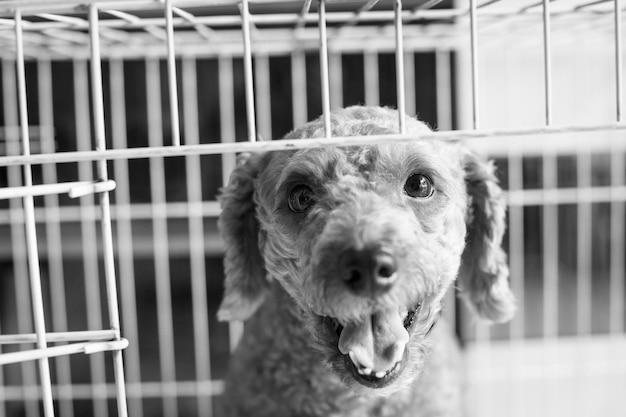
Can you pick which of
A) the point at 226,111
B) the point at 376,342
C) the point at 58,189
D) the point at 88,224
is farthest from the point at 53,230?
the point at 376,342

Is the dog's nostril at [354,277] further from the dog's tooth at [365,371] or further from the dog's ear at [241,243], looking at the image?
the dog's ear at [241,243]

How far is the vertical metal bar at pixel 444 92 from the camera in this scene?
1689 mm

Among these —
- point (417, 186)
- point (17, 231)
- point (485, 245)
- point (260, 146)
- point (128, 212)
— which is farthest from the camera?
point (17, 231)

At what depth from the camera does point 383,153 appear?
36.0 inches

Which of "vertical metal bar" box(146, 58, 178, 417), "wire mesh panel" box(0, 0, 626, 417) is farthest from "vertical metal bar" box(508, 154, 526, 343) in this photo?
"vertical metal bar" box(146, 58, 178, 417)

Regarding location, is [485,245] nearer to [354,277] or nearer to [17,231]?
[354,277]

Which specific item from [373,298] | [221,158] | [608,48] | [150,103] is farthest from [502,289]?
[150,103]

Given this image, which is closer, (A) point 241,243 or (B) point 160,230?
(A) point 241,243

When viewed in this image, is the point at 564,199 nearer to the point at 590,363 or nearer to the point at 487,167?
the point at 590,363

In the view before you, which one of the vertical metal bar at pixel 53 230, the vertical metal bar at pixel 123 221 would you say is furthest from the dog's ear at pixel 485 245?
the vertical metal bar at pixel 53 230

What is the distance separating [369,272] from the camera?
74 cm

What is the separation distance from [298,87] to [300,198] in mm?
829

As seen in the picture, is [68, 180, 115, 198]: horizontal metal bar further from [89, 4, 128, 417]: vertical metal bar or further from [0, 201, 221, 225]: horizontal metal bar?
[0, 201, 221, 225]: horizontal metal bar

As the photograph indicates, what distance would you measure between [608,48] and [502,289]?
2.57 feet
